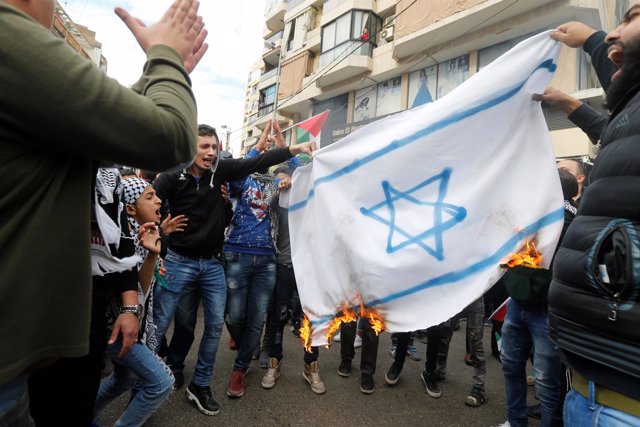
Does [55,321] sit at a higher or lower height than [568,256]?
lower

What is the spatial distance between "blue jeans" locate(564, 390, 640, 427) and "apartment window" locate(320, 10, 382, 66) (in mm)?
16691

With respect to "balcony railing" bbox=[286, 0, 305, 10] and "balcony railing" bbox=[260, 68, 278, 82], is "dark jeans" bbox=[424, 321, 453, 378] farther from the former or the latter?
"balcony railing" bbox=[260, 68, 278, 82]

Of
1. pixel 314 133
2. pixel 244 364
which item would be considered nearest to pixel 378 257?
pixel 244 364

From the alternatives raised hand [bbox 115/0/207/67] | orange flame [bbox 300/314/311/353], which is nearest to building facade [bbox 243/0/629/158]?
orange flame [bbox 300/314/311/353]

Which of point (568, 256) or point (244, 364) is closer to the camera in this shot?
point (568, 256)

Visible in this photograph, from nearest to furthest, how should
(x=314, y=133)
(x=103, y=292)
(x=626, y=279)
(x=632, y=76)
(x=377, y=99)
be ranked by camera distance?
(x=626, y=279)
(x=632, y=76)
(x=103, y=292)
(x=314, y=133)
(x=377, y=99)

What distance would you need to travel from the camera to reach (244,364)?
129 inches

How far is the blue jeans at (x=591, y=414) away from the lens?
1.08 m

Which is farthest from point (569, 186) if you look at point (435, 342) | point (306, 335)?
point (306, 335)

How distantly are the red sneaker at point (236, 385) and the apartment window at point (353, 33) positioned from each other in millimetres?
15460

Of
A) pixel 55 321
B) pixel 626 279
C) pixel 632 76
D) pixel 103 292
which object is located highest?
pixel 632 76

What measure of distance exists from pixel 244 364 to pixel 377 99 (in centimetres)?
1514

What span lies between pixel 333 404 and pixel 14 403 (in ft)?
9.11

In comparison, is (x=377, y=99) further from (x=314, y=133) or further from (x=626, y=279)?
(x=626, y=279)
